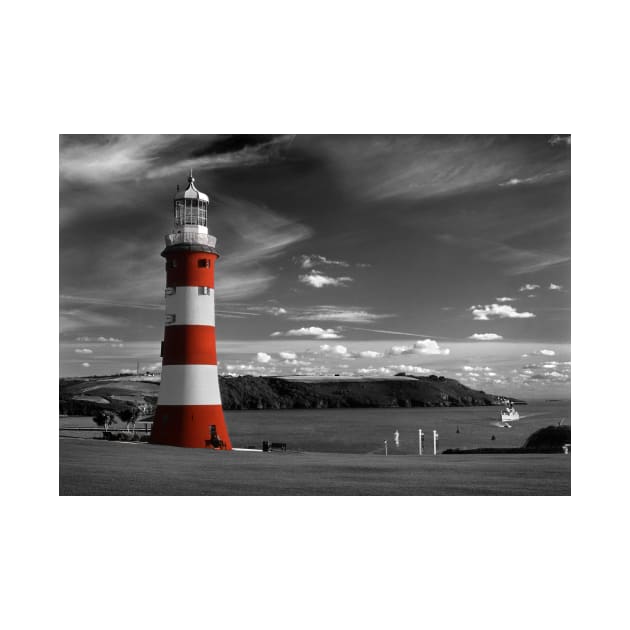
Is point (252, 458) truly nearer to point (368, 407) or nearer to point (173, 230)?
point (368, 407)

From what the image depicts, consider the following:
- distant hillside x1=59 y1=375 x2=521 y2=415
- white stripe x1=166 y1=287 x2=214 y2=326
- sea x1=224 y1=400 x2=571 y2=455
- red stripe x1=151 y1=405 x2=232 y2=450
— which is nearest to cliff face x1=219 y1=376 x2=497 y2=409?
distant hillside x1=59 y1=375 x2=521 y2=415

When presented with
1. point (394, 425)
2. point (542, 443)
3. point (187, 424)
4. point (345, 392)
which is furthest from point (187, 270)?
point (542, 443)

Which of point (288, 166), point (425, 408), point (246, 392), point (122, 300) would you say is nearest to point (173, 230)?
point (122, 300)

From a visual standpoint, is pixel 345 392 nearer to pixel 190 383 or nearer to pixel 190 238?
pixel 190 383

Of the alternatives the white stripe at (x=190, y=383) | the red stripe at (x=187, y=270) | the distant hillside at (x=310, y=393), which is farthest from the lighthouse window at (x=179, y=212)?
the distant hillside at (x=310, y=393)

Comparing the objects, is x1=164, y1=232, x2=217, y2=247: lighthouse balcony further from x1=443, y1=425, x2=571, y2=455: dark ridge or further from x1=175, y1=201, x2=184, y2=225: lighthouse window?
x1=443, y1=425, x2=571, y2=455: dark ridge

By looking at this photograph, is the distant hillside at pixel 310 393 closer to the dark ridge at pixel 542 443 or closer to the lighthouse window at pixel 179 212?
the dark ridge at pixel 542 443
